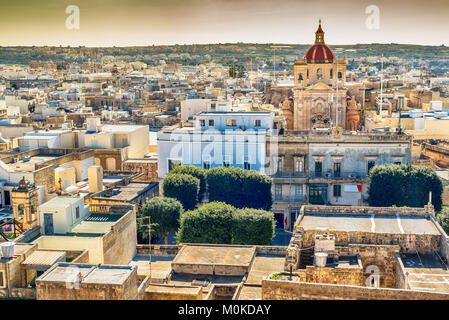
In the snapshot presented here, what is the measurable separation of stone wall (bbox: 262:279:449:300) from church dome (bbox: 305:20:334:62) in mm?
27259

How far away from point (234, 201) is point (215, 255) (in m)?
9.43

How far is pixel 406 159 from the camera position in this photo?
2672cm

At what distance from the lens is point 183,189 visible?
2417cm

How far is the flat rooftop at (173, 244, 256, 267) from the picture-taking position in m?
15.0

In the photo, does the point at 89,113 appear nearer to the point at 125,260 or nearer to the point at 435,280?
the point at 125,260

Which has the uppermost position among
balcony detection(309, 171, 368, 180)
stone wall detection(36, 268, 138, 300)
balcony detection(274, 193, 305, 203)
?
stone wall detection(36, 268, 138, 300)

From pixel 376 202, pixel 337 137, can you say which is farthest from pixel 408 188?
pixel 337 137

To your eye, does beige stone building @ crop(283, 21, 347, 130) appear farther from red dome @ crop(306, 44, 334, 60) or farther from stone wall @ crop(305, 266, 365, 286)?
stone wall @ crop(305, 266, 365, 286)

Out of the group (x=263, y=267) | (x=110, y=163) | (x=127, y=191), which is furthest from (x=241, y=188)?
(x=263, y=267)

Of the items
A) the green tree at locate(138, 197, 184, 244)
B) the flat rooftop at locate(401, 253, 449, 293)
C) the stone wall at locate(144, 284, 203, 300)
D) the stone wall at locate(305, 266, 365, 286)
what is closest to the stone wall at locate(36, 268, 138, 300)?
the stone wall at locate(144, 284, 203, 300)

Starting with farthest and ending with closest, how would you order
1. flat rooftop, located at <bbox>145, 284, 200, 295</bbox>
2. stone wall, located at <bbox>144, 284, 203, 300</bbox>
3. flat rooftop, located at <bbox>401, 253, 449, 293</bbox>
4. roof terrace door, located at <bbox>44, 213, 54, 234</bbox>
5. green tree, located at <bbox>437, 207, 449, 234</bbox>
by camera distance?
green tree, located at <bbox>437, 207, 449, 234</bbox> → roof terrace door, located at <bbox>44, 213, 54, 234</bbox> → flat rooftop, located at <bbox>401, 253, 449, 293</bbox> → flat rooftop, located at <bbox>145, 284, 200, 295</bbox> → stone wall, located at <bbox>144, 284, 203, 300</bbox>

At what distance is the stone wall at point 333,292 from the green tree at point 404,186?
15.2 metres

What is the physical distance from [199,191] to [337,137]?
24.3ft

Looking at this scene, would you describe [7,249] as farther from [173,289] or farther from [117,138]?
[117,138]
